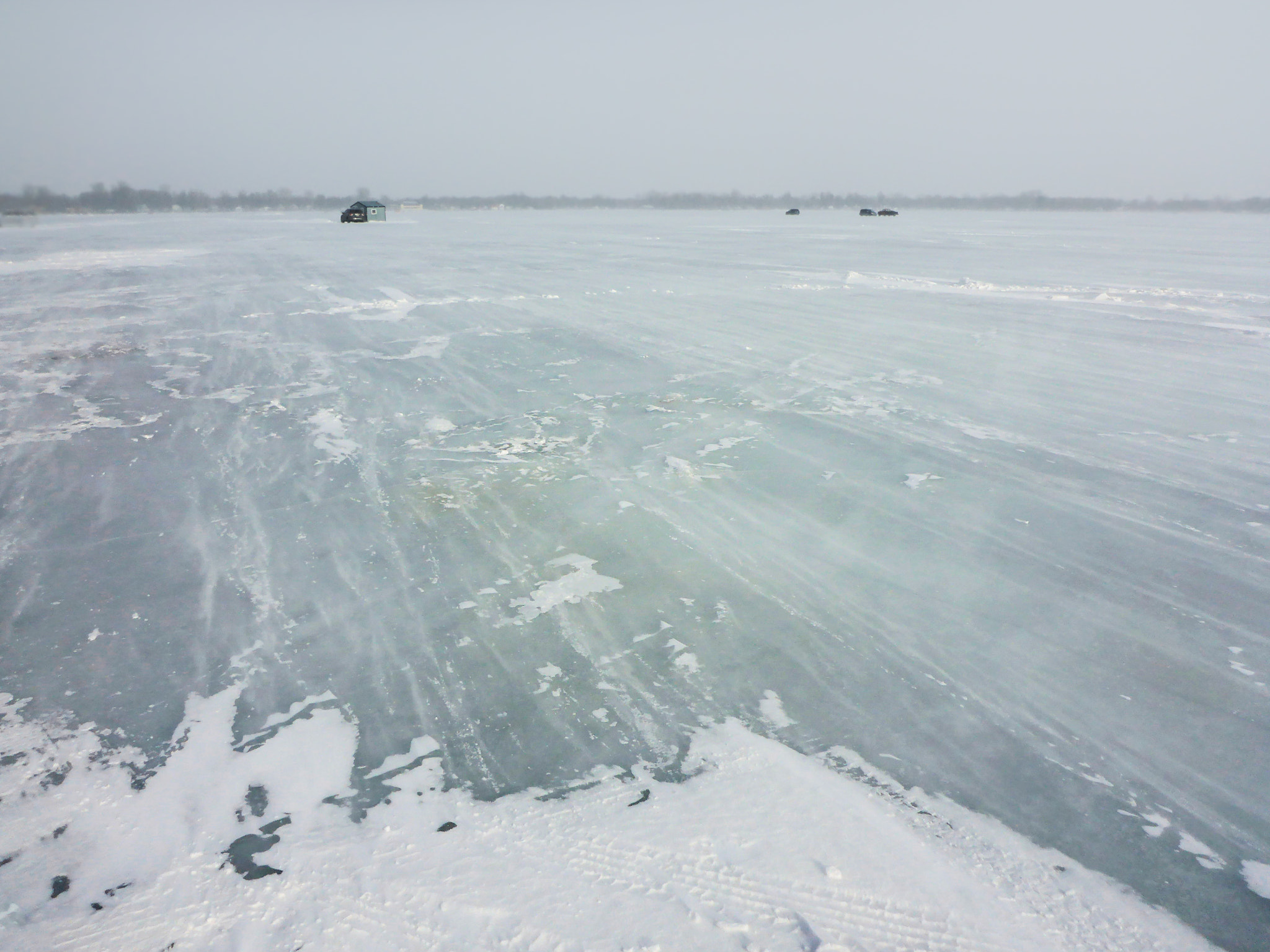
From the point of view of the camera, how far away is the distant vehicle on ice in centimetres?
4603

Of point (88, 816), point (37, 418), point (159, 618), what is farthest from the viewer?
point (37, 418)

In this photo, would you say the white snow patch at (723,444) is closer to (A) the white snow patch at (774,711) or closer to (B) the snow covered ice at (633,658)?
(B) the snow covered ice at (633,658)

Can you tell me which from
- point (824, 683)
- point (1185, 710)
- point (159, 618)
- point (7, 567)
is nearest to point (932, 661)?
point (824, 683)

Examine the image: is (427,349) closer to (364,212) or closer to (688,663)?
(688,663)

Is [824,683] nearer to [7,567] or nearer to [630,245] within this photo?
[7,567]

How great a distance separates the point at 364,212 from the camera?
47.2m

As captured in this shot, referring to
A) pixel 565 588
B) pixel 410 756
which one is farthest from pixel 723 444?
pixel 410 756

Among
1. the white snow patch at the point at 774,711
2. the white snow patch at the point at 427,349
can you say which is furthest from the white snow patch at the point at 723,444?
the white snow patch at the point at 427,349

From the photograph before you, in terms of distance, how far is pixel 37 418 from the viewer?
21.6 ft

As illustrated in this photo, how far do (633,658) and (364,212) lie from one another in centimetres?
5022

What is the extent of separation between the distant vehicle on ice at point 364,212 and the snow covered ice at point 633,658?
138ft

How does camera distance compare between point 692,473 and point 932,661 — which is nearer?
point 932,661

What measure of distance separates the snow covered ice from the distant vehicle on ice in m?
41.9

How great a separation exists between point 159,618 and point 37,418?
4.37 m
